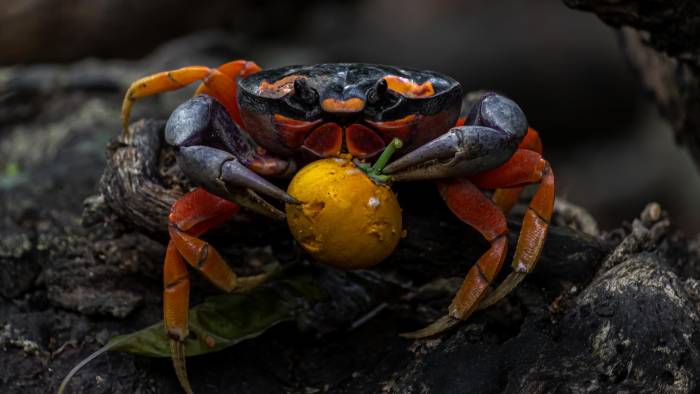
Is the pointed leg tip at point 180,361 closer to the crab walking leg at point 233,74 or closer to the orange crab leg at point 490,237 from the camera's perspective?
the orange crab leg at point 490,237

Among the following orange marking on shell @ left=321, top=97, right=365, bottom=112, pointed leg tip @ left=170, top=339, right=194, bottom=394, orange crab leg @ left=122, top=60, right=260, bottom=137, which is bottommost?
pointed leg tip @ left=170, top=339, right=194, bottom=394

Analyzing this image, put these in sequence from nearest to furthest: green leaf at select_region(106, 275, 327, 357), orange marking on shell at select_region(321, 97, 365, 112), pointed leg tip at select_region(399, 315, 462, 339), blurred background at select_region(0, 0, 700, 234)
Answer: orange marking on shell at select_region(321, 97, 365, 112) → pointed leg tip at select_region(399, 315, 462, 339) → green leaf at select_region(106, 275, 327, 357) → blurred background at select_region(0, 0, 700, 234)

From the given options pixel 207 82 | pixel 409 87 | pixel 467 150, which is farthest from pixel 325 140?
pixel 207 82

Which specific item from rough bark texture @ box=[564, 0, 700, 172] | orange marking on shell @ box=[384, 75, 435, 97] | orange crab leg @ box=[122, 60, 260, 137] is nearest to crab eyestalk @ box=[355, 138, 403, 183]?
orange marking on shell @ box=[384, 75, 435, 97]

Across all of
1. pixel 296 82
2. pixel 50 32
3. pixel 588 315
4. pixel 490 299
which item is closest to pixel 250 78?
pixel 296 82

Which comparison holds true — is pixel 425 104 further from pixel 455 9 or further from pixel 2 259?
pixel 455 9

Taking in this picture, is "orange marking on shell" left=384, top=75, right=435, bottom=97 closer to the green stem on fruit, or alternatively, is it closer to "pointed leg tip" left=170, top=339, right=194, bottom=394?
the green stem on fruit

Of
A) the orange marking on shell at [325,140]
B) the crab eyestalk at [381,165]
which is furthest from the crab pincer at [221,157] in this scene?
the crab eyestalk at [381,165]
